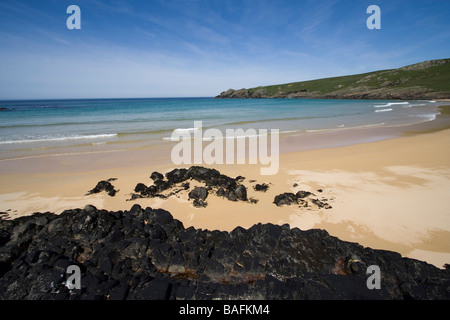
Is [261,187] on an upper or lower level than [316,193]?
upper

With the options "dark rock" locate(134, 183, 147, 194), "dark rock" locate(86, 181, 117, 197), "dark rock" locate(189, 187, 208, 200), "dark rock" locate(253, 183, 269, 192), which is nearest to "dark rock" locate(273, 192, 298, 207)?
"dark rock" locate(253, 183, 269, 192)

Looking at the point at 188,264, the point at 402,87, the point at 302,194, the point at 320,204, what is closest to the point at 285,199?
the point at 302,194

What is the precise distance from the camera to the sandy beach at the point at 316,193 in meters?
5.89

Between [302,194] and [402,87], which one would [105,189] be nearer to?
[302,194]

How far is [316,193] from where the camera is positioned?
8.00 metres

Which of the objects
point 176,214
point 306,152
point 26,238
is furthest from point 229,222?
point 306,152

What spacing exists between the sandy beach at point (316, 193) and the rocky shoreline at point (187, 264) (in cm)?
151

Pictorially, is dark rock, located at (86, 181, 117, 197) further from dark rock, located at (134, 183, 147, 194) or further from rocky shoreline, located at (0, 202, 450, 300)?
rocky shoreline, located at (0, 202, 450, 300)

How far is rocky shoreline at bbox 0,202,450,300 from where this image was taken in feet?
11.5

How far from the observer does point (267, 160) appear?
12.1 metres

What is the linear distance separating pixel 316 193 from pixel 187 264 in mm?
5822

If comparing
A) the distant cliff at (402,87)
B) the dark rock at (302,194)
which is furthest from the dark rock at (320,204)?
the distant cliff at (402,87)

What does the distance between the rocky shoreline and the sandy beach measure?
4.97 ft
